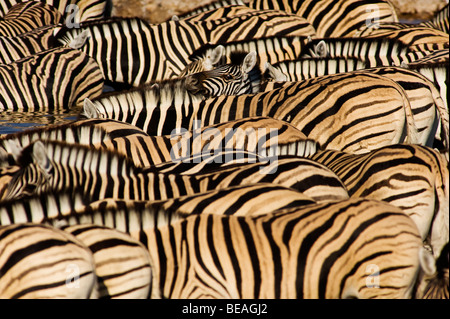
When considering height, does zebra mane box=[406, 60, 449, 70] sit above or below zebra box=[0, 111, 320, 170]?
below

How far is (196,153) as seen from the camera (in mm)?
6078

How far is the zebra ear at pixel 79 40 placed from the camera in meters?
10.8

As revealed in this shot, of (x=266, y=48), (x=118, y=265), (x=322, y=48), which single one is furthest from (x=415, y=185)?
(x=266, y=48)

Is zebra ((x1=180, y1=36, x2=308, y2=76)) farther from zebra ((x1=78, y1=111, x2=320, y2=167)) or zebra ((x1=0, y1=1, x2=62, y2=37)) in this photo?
zebra ((x1=0, y1=1, x2=62, y2=37))

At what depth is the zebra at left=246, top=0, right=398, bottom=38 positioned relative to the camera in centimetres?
1159

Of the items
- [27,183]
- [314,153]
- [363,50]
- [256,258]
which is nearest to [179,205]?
[256,258]

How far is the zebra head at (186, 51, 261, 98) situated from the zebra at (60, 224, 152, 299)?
4165mm

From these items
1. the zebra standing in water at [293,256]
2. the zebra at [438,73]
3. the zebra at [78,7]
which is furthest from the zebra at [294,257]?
the zebra at [78,7]

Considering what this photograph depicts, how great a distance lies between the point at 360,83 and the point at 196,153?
1825mm

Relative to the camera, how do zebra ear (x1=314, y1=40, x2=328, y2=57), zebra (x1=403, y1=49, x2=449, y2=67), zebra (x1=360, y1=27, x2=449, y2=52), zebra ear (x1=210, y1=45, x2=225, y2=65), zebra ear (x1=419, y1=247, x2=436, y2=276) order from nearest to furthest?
zebra ear (x1=419, y1=247, x2=436, y2=276)
zebra (x1=403, y1=49, x2=449, y2=67)
zebra ear (x1=210, y1=45, x2=225, y2=65)
zebra ear (x1=314, y1=40, x2=328, y2=57)
zebra (x1=360, y1=27, x2=449, y2=52)

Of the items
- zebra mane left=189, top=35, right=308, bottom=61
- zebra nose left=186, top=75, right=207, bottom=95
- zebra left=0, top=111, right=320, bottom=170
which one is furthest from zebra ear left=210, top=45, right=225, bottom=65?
zebra left=0, top=111, right=320, bottom=170

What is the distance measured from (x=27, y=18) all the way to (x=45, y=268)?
9668 mm

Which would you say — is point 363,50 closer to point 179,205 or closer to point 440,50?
point 440,50
